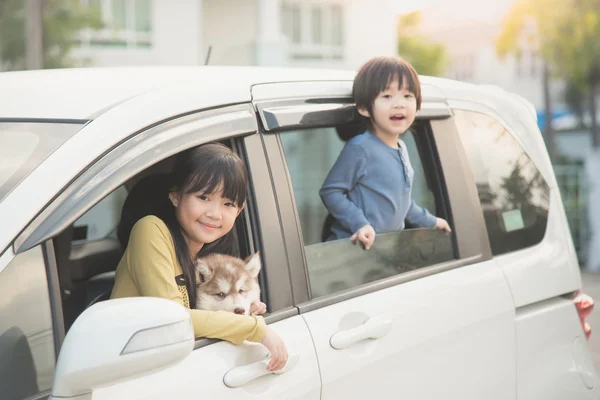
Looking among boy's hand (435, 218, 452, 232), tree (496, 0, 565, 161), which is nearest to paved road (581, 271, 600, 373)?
boy's hand (435, 218, 452, 232)

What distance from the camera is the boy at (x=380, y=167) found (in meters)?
2.74

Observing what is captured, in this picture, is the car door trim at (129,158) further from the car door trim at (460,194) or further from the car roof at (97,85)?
the car door trim at (460,194)

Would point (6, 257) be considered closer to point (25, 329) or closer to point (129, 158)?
point (25, 329)

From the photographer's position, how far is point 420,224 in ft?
9.50

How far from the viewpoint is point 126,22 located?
16.5 m

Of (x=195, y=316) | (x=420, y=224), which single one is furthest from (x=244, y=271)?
(x=420, y=224)

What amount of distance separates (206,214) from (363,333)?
21.6 inches

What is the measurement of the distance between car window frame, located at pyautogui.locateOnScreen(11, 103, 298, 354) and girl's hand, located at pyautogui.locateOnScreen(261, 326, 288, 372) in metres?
0.13

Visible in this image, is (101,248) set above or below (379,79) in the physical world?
below

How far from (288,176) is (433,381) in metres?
0.80

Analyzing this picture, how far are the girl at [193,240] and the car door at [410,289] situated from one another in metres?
0.17

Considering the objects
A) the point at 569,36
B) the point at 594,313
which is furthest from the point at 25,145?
the point at 569,36

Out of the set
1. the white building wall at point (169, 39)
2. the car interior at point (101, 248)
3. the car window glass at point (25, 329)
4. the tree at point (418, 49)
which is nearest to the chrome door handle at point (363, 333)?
the car interior at point (101, 248)

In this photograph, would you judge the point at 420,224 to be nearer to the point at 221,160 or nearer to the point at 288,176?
the point at 288,176
